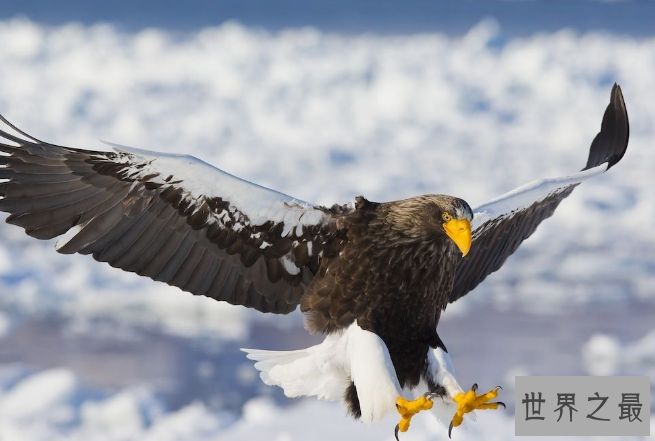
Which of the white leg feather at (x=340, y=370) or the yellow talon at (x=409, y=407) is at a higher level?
the white leg feather at (x=340, y=370)

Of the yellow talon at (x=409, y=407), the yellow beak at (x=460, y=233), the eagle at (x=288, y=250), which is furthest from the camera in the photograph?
the eagle at (x=288, y=250)

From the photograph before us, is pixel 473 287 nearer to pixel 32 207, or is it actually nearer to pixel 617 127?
pixel 617 127

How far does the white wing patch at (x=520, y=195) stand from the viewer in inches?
216

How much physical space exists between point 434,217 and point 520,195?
904mm

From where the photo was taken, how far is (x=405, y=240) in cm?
489

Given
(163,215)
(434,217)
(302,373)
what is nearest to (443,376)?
(302,373)

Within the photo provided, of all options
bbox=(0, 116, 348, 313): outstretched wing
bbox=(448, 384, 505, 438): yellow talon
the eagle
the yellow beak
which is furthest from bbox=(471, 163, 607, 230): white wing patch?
bbox=(448, 384, 505, 438): yellow talon

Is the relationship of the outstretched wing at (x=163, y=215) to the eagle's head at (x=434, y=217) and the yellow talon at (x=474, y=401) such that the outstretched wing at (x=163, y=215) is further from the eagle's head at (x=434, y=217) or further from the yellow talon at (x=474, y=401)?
the yellow talon at (x=474, y=401)

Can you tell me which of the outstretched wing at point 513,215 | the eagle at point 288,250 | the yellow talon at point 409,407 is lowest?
the yellow talon at point 409,407

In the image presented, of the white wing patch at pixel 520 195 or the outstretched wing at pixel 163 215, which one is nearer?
the outstretched wing at pixel 163 215

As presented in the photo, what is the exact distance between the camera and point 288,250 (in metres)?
5.16

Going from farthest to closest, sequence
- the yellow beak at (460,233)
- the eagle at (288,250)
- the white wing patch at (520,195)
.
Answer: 1. the white wing patch at (520,195)
2. the eagle at (288,250)
3. the yellow beak at (460,233)

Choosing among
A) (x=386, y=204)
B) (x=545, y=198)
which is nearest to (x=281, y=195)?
(x=386, y=204)

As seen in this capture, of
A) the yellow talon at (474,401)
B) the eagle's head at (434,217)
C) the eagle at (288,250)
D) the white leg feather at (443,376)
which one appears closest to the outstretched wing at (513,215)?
the eagle at (288,250)
